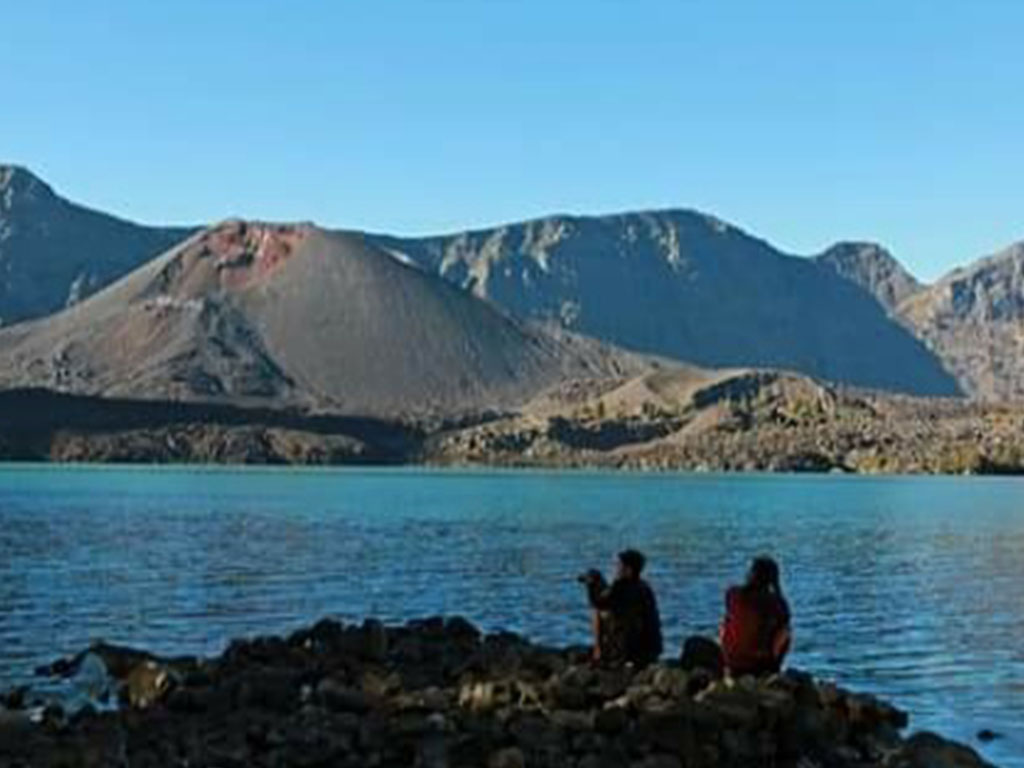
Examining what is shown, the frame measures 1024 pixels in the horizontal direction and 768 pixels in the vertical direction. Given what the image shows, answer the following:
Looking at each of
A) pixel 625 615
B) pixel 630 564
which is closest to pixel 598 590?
pixel 630 564

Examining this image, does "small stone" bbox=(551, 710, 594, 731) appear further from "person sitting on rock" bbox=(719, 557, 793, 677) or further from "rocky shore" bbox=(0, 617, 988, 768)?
"person sitting on rock" bbox=(719, 557, 793, 677)

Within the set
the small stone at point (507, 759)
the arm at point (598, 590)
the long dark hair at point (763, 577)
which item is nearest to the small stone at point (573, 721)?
the small stone at point (507, 759)

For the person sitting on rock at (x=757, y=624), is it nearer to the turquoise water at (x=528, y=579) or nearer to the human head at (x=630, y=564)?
the human head at (x=630, y=564)

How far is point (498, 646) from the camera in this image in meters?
40.1

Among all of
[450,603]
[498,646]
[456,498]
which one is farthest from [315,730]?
[456,498]

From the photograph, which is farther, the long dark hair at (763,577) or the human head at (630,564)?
the human head at (630,564)

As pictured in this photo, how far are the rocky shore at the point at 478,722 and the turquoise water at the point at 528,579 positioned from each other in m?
5.44

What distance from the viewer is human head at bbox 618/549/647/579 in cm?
3017

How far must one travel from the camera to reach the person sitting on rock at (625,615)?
3062 cm

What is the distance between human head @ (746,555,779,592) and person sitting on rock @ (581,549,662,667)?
2180mm

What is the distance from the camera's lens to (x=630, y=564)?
30281 millimetres

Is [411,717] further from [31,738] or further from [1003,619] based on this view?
[1003,619]

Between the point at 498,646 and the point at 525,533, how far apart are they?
7420 cm

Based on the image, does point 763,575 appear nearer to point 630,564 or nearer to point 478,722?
point 630,564
